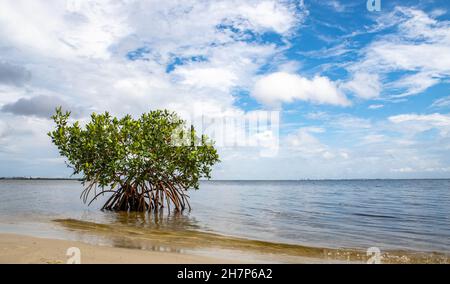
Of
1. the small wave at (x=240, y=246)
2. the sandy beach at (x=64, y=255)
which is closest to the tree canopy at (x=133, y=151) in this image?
the small wave at (x=240, y=246)

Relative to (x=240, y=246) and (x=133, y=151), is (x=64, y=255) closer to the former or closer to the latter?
(x=240, y=246)

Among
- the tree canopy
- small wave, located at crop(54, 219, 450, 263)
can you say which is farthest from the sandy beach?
the tree canopy

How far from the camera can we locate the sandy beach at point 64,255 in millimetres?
6965

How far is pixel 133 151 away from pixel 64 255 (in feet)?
35.5

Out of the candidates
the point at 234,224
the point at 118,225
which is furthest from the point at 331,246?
the point at 118,225

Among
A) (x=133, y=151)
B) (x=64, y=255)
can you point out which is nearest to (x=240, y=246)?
(x=64, y=255)

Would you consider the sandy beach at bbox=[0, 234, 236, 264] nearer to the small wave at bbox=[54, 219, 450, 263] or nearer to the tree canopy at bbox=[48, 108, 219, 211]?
the small wave at bbox=[54, 219, 450, 263]

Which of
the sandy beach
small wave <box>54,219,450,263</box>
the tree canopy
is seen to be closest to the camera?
the sandy beach

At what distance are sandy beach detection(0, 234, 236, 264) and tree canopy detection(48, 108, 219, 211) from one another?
31.3ft

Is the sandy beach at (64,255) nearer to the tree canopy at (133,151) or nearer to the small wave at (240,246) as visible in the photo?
the small wave at (240,246)

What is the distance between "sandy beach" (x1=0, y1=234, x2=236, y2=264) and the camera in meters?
6.96

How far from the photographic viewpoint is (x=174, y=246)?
1030 cm

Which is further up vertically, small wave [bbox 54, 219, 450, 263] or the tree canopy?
the tree canopy
